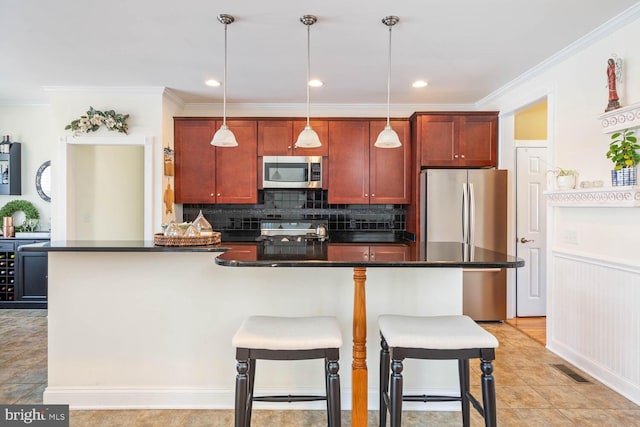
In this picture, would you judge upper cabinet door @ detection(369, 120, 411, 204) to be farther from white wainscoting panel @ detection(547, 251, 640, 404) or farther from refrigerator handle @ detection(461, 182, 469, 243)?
white wainscoting panel @ detection(547, 251, 640, 404)

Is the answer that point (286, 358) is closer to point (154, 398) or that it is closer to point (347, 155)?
point (154, 398)

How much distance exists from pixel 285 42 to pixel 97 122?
229 centimetres

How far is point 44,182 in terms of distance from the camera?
4.88m

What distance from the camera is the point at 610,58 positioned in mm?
2596

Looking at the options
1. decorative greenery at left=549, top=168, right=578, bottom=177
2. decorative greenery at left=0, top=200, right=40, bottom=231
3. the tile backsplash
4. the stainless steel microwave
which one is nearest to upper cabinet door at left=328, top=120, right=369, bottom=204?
the stainless steel microwave

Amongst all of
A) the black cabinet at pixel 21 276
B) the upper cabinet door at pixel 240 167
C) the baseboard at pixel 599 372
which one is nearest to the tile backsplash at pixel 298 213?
the upper cabinet door at pixel 240 167

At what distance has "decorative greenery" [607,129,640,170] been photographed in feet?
7.71

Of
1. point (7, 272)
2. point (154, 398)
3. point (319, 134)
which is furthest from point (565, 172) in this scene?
point (7, 272)

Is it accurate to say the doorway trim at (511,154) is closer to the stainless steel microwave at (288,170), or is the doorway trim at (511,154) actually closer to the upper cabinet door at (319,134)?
the upper cabinet door at (319,134)

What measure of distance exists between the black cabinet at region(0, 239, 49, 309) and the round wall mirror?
69 cm

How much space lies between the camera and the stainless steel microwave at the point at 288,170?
4371 mm

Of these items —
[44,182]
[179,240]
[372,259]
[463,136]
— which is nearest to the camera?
[372,259]

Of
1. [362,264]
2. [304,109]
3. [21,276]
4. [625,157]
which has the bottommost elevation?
[21,276]

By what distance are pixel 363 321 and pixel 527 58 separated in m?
2.73
